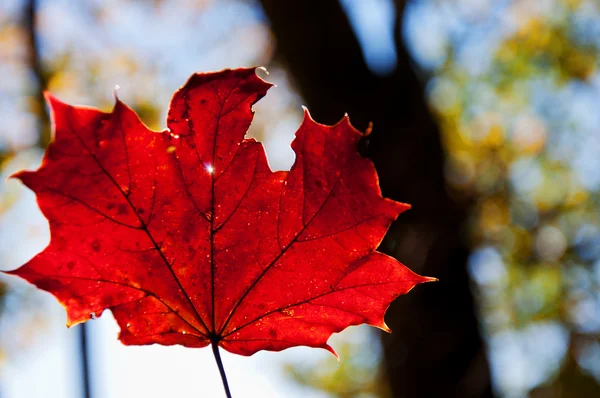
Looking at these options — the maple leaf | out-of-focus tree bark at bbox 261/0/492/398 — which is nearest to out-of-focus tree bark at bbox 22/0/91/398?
out-of-focus tree bark at bbox 261/0/492/398

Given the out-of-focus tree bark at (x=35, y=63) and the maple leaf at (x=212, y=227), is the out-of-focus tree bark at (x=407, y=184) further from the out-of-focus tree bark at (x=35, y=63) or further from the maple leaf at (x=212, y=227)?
the maple leaf at (x=212, y=227)

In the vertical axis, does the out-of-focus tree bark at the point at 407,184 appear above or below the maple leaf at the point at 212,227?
below

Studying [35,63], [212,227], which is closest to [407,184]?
[35,63]

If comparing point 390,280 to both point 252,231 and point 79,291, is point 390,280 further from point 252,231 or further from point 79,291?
point 79,291

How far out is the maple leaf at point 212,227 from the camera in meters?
0.58

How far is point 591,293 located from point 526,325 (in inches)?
36.7

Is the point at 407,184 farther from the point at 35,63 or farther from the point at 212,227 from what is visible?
the point at 212,227

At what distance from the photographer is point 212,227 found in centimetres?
64

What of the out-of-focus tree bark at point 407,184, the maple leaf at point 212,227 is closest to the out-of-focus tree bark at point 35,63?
the out-of-focus tree bark at point 407,184

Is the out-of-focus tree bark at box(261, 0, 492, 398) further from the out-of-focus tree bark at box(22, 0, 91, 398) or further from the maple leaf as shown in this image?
the maple leaf

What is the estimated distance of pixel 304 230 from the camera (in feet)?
2.12

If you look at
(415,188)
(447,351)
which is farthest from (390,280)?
(415,188)

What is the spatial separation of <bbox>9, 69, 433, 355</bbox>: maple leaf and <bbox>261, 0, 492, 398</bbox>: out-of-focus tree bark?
7.37 ft

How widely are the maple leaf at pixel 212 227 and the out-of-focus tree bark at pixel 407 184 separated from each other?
2245 millimetres
